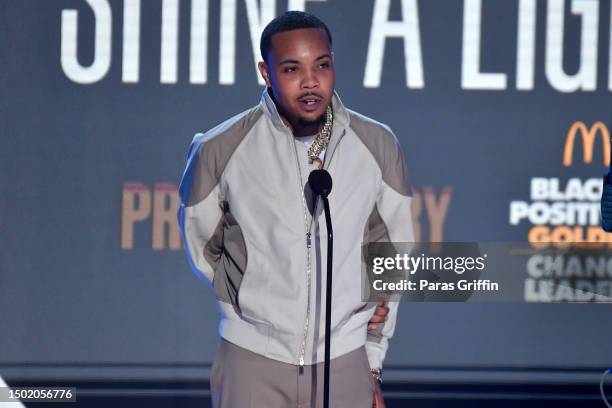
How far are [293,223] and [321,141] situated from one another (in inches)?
8.7

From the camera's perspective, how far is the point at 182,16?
3818mm

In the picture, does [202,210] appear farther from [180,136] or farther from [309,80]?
[180,136]

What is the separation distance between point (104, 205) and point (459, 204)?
1.43m

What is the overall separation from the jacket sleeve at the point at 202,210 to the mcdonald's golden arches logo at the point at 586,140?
2.06 metres

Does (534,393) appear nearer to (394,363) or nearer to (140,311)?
(394,363)

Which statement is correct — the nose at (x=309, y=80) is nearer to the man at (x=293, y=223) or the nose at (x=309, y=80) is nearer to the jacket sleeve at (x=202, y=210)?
the man at (x=293, y=223)

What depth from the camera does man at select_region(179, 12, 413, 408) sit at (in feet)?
6.90

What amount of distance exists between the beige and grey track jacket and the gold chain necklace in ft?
0.05

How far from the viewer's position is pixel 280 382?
2.12 m

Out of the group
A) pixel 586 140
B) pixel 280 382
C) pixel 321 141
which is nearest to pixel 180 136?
pixel 586 140

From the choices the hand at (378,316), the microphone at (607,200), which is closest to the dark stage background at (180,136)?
the microphone at (607,200)

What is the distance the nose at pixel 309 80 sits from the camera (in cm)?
212

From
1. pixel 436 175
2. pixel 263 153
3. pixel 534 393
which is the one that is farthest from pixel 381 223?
pixel 534 393

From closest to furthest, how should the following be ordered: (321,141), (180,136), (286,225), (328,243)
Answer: (328,243), (286,225), (321,141), (180,136)
